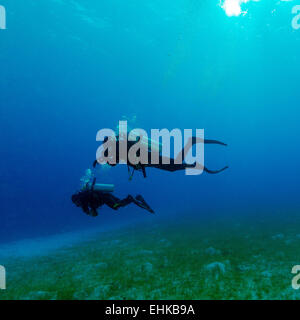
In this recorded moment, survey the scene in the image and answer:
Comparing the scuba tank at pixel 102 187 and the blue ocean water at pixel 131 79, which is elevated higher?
the blue ocean water at pixel 131 79

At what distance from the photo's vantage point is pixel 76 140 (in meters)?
118

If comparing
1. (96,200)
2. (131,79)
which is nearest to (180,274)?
(96,200)

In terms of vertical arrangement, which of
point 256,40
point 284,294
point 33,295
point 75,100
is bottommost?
point 33,295

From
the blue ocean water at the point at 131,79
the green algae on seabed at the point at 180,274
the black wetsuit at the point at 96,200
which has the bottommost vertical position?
the green algae on seabed at the point at 180,274

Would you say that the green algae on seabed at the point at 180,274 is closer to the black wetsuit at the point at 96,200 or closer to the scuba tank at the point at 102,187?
the black wetsuit at the point at 96,200

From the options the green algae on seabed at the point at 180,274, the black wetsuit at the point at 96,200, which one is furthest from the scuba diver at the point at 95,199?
the green algae on seabed at the point at 180,274

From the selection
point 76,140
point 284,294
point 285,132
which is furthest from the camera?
point 285,132

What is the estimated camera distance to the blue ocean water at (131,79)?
34.8m

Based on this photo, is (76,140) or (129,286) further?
(76,140)

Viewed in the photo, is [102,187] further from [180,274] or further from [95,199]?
[180,274]

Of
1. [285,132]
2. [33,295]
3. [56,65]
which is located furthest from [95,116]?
[285,132]

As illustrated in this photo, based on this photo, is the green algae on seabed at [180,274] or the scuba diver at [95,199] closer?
the scuba diver at [95,199]

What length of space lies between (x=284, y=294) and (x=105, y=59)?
52.8 metres
